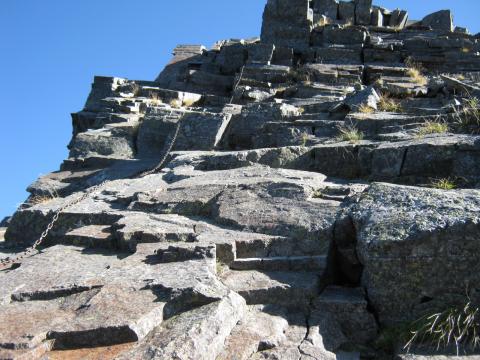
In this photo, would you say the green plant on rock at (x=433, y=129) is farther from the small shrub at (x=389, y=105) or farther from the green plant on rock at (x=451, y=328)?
the green plant on rock at (x=451, y=328)

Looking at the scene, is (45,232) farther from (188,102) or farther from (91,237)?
(188,102)

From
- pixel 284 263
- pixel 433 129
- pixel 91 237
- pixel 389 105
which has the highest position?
pixel 389 105

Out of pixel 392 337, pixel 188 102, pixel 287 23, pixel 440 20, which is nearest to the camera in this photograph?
pixel 392 337

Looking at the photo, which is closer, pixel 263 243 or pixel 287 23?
pixel 263 243

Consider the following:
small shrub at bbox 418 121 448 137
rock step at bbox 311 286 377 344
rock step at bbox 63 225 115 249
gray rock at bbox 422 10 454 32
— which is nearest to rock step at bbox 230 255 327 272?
rock step at bbox 311 286 377 344

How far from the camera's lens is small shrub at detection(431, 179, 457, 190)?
566cm

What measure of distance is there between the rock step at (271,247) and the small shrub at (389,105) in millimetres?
6070

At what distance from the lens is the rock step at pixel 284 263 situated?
4688mm

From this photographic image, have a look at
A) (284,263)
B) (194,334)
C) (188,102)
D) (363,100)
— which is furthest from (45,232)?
(188,102)

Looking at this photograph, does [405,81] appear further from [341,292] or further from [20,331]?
[20,331]

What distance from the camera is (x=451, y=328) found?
3.69 m

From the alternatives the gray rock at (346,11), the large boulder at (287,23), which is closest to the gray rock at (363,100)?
the large boulder at (287,23)

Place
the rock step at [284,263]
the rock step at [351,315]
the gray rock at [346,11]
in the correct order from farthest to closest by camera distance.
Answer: the gray rock at [346,11]
the rock step at [284,263]
the rock step at [351,315]

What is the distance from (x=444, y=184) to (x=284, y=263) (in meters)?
2.24
